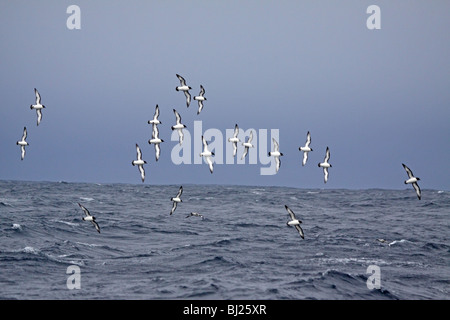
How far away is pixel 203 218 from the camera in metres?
72.8

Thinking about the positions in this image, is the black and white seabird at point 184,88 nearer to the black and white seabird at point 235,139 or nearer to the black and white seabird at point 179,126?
the black and white seabird at point 179,126

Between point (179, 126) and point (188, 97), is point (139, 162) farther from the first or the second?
point (188, 97)

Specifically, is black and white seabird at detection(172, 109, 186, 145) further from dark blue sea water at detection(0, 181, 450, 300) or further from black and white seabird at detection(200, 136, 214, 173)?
dark blue sea water at detection(0, 181, 450, 300)

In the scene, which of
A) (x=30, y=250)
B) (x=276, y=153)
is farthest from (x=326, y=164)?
(x=30, y=250)

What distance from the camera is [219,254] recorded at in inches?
1903

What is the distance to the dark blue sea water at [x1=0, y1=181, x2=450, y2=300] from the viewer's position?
37625 millimetres

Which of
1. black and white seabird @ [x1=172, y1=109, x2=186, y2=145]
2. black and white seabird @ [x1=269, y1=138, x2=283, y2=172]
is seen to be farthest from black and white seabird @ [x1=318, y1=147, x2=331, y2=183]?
black and white seabird @ [x1=172, y1=109, x2=186, y2=145]

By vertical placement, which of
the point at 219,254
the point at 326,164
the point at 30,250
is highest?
the point at 326,164

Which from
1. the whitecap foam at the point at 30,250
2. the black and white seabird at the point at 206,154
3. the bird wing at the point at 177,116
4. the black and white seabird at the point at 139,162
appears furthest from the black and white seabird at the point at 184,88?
the whitecap foam at the point at 30,250

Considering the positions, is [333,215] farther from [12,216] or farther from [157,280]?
[157,280]
